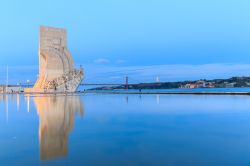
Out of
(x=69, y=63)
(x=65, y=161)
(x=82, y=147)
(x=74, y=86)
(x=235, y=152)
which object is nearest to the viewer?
(x=65, y=161)

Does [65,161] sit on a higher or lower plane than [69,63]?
lower

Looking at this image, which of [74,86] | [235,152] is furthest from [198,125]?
[74,86]

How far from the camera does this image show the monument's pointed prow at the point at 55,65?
40.4m

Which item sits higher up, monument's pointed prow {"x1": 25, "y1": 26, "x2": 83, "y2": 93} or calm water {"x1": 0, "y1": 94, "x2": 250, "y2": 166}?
monument's pointed prow {"x1": 25, "y1": 26, "x2": 83, "y2": 93}

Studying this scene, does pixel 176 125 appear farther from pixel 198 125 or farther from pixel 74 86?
pixel 74 86

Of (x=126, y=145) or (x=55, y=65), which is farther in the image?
(x=55, y=65)

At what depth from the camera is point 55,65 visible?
42.2 metres

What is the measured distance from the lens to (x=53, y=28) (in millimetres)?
42844

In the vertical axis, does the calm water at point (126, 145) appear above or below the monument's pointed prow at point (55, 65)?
below

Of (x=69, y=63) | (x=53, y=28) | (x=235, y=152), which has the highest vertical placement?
(x=53, y=28)

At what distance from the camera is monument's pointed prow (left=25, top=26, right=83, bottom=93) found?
4044 centimetres

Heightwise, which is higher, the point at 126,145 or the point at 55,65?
the point at 55,65

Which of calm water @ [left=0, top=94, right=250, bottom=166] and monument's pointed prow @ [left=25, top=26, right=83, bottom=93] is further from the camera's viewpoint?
monument's pointed prow @ [left=25, top=26, right=83, bottom=93]

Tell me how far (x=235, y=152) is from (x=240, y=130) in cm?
183
